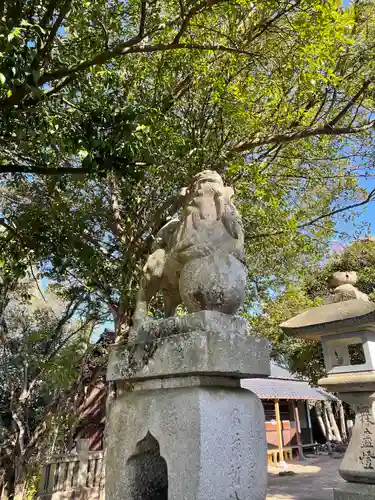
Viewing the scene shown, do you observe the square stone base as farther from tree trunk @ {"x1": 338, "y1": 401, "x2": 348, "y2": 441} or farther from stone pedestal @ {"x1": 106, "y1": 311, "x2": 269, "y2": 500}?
tree trunk @ {"x1": 338, "y1": 401, "x2": 348, "y2": 441}

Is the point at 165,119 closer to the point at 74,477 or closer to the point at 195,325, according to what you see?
the point at 195,325

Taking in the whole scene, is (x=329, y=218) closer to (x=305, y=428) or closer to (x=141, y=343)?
(x=141, y=343)

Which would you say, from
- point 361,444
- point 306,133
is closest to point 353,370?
point 361,444

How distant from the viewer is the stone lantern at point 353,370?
5.84 meters

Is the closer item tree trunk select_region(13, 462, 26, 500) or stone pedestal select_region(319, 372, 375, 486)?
stone pedestal select_region(319, 372, 375, 486)

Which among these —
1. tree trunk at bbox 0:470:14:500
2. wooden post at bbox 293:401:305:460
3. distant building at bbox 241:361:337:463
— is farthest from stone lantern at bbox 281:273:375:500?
wooden post at bbox 293:401:305:460

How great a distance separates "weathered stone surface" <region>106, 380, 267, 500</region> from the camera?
2.33 m

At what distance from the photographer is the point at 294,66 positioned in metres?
6.11

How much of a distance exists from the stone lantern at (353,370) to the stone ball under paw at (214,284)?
3.92m

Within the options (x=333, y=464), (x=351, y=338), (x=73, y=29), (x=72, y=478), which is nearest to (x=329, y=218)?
(x=351, y=338)

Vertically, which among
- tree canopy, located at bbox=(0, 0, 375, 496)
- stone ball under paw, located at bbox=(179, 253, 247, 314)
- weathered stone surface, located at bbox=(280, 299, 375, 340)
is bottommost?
stone ball under paw, located at bbox=(179, 253, 247, 314)

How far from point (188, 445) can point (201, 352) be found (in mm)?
534

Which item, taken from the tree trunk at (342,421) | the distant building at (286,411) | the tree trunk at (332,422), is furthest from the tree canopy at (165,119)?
the tree trunk at (342,421)

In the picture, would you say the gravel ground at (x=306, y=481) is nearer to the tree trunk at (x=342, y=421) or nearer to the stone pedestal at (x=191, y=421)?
the tree trunk at (x=342, y=421)
